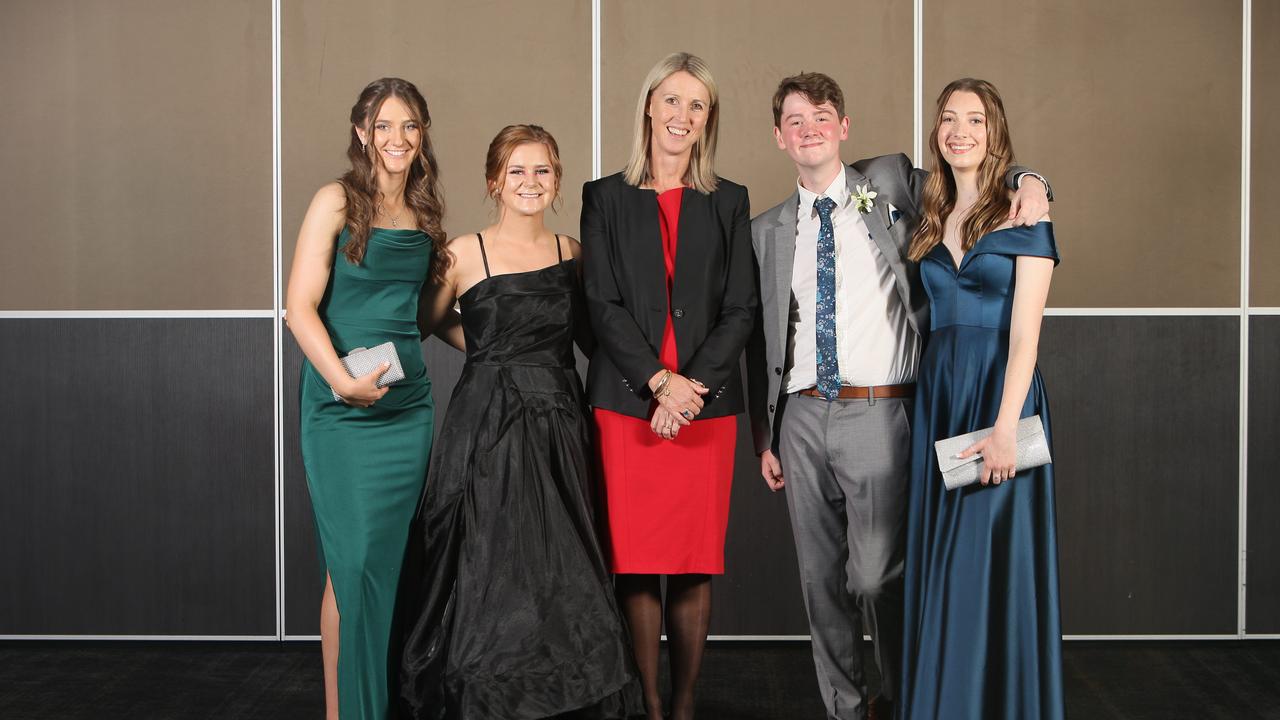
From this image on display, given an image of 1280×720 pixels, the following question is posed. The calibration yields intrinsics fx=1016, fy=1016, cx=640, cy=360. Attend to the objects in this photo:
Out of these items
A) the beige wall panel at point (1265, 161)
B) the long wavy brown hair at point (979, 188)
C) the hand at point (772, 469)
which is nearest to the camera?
the long wavy brown hair at point (979, 188)

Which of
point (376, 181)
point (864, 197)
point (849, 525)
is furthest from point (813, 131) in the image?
point (376, 181)

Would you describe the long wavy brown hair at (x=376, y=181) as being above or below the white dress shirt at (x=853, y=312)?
above

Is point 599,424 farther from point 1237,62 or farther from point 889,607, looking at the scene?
point 1237,62

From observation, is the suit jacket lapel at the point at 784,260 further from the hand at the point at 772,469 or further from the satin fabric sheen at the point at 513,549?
the satin fabric sheen at the point at 513,549

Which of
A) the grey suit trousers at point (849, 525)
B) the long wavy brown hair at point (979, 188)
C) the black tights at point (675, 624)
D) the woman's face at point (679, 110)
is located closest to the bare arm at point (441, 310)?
the woman's face at point (679, 110)

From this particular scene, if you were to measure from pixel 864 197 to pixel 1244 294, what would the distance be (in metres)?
2.27

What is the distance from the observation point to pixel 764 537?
4.20 meters

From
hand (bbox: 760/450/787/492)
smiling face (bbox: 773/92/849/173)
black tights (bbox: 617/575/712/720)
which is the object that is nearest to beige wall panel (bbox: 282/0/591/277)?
smiling face (bbox: 773/92/849/173)

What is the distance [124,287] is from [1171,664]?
14.3 feet

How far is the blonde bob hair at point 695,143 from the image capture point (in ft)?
9.04

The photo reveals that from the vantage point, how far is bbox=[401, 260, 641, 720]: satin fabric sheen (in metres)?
2.57

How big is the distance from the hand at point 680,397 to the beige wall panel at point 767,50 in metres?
1.67

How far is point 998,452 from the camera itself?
2.39 metres

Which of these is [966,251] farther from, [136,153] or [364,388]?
[136,153]
